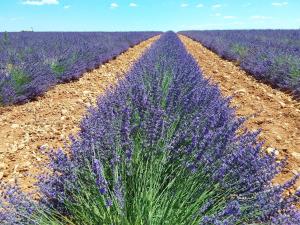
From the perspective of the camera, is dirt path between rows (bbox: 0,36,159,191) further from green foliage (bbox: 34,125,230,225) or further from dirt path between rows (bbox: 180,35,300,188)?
dirt path between rows (bbox: 180,35,300,188)

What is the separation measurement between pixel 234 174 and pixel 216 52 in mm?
14042

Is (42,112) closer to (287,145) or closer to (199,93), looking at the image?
(199,93)

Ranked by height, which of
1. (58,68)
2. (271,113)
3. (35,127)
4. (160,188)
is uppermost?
(160,188)

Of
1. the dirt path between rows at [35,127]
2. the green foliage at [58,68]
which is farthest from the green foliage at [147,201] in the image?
the green foliage at [58,68]

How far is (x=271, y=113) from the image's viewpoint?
5262 millimetres

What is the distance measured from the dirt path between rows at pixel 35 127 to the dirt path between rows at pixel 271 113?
1.87 m

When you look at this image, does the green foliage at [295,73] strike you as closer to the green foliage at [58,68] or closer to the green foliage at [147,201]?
the green foliage at [58,68]

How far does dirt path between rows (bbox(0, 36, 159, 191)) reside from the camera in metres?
3.24

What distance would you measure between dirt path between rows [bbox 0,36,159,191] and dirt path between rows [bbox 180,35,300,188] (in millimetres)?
1866

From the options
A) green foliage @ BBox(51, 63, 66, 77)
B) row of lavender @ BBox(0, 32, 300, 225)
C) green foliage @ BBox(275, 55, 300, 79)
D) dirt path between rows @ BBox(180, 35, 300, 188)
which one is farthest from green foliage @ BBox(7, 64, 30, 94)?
green foliage @ BBox(275, 55, 300, 79)

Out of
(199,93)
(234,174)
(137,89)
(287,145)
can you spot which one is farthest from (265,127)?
(234,174)

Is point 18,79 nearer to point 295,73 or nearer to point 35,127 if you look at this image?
point 35,127

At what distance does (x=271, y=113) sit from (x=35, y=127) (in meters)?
3.17

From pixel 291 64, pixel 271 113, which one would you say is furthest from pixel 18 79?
pixel 291 64
